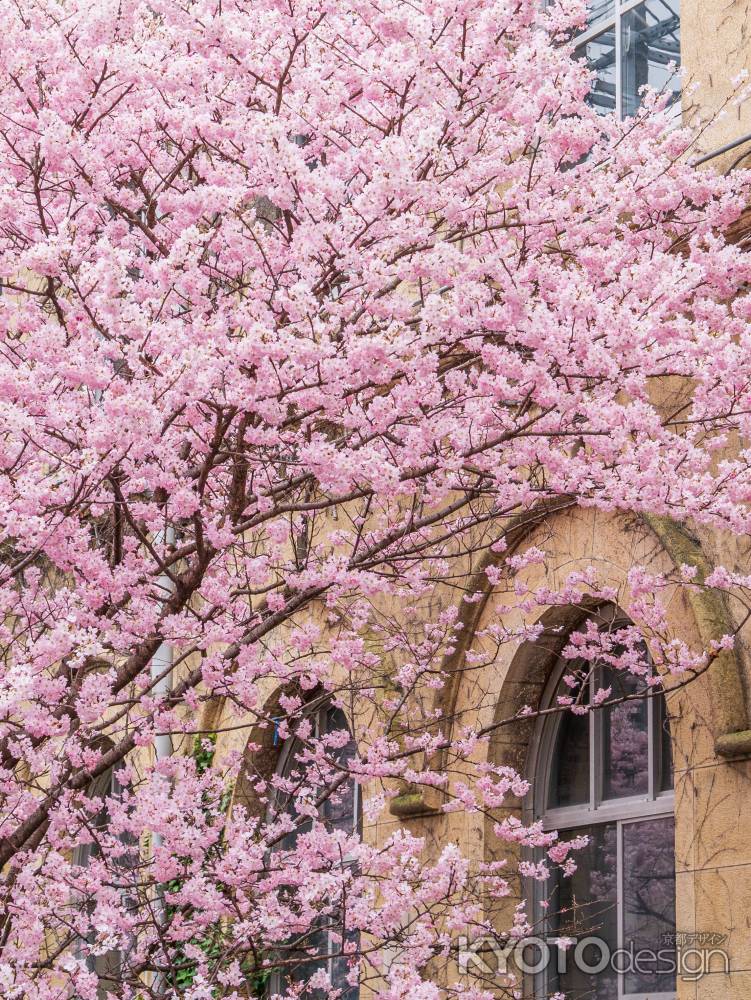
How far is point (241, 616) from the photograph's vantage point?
752 centimetres

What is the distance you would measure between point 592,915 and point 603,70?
5.21 metres

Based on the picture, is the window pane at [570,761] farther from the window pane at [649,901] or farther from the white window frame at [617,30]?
the white window frame at [617,30]

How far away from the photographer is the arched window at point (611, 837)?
7.26 metres

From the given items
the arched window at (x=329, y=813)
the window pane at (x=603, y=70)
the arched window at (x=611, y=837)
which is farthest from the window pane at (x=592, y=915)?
the window pane at (x=603, y=70)

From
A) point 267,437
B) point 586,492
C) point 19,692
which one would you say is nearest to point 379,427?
point 267,437

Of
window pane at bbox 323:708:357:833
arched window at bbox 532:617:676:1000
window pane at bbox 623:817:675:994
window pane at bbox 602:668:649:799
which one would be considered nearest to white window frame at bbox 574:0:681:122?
arched window at bbox 532:617:676:1000

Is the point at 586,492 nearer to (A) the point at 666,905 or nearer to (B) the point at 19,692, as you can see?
(A) the point at 666,905

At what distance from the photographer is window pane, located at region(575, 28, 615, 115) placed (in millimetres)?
9078

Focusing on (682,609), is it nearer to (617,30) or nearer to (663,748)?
(663,748)

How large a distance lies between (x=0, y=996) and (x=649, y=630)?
3517 mm

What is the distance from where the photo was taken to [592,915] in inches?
297

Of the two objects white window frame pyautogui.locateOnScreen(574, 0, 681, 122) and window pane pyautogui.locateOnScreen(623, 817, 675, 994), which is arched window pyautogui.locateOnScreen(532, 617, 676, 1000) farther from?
white window frame pyautogui.locateOnScreen(574, 0, 681, 122)

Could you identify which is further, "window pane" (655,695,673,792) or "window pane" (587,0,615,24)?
"window pane" (587,0,615,24)

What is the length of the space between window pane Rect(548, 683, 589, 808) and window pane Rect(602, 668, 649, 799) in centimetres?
19
